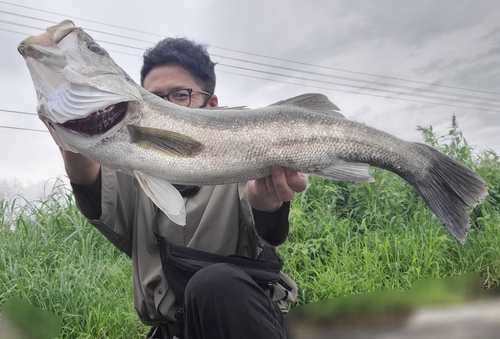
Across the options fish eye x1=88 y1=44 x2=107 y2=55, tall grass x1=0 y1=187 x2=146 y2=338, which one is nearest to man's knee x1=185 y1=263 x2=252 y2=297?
fish eye x1=88 y1=44 x2=107 y2=55

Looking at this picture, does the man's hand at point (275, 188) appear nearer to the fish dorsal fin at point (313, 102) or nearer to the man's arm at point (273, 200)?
the man's arm at point (273, 200)

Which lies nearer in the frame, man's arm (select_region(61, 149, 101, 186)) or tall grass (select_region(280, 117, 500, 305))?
man's arm (select_region(61, 149, 101, 186))

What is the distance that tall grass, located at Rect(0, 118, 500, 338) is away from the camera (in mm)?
3678

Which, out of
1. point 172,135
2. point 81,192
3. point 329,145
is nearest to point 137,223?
point 81,192

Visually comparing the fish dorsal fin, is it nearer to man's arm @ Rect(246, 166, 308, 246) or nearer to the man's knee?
man's arm @ Rect(246, 166, 308, 246)

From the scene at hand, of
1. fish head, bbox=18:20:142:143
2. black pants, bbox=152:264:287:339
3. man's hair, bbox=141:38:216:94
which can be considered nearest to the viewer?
fish head, bbox=18:20:142:143

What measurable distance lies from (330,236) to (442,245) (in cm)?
126

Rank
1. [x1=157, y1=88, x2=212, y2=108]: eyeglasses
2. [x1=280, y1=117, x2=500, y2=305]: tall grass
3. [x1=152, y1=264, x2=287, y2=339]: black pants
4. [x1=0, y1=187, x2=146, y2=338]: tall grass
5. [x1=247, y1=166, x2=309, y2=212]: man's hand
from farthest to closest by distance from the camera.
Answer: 1. [x1=280, y1=117, x2=500, y2=305]: tall grass
2. [x1=0, y1=187, x2=146, y2=338]: tall grass
3. [x1=157, y1=88, x2=212, y2=108]: eyeglasses
4. [x1=247, y1=166, x2=309, y2=212]: man's hand
5. [x1=152, y1=264, x2=287, y2=339]: black pants

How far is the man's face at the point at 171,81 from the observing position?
9.26ft

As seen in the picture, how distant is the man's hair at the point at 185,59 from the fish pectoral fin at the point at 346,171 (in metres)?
1.34

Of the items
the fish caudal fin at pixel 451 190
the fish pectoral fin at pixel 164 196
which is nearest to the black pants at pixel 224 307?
the fish pectoral fin at pixel 164 196

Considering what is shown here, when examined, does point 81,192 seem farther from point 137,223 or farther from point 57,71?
point 57,71

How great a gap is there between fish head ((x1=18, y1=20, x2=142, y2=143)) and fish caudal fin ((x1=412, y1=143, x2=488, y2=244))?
1.48m

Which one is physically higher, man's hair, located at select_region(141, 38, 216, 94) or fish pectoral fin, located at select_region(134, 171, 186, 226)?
man's hair, located at select_region(141, 38, 216, 94)
